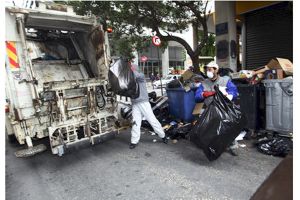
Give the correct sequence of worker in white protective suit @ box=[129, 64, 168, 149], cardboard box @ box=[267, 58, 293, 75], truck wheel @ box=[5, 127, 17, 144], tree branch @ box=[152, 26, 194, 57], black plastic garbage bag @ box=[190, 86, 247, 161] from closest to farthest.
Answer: black plastic garbage bag @ box=[190, 86, 247, 161]
worker in white protective suit @ box=[129, 64, 168, 149]
cardboard box @ box=[267, 58, 293, 75]
truck wheel @ box=[5, 127, 17, 144]
tree branch @ box=[152, 26, 194, 57]

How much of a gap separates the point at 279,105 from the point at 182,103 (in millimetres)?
2064

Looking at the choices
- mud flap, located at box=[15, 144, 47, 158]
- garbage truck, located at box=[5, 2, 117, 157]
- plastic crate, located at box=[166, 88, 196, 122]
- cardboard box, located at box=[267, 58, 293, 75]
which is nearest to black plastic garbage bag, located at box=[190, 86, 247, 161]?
garbage truck, located at box=[5, 2, 117, 157]

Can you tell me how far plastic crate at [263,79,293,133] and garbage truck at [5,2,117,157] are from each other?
2937 mm

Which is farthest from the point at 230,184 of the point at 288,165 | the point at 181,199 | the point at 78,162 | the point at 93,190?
the point at 78,162

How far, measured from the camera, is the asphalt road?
8.96 ft

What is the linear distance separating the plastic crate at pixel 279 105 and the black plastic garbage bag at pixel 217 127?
129cm

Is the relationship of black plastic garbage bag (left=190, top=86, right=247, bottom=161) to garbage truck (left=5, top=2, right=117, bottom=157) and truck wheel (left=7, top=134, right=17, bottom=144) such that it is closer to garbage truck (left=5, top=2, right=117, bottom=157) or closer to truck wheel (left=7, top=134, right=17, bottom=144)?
garbage truck (left=5, top=2, right=117, bottom=157)

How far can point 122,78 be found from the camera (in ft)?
12.8

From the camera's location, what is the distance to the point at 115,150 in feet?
14.1

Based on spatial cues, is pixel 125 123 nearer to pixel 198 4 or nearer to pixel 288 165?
pixel 288 165

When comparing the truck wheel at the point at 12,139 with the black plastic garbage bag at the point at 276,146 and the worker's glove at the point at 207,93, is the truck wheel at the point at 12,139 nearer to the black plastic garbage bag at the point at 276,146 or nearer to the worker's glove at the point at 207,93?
the worker's glove at the point at 207,93

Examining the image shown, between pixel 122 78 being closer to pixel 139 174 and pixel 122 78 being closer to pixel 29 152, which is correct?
pixel 139 174

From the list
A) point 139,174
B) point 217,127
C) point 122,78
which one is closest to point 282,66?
point 217,127

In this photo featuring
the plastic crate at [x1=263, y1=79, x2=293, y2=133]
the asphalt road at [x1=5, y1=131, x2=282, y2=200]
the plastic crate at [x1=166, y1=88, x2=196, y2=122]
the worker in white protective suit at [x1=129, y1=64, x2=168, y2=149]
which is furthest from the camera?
the plastic crate at [x1=166, y1=88, x2=196, y2=122]
